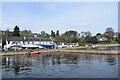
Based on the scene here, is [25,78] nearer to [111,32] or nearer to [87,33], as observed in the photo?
[87,33]

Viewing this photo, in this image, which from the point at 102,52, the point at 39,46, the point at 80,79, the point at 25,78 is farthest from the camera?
the point at 39,46

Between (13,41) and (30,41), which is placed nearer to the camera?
(13,41)

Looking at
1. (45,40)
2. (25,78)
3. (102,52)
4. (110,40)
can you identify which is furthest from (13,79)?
(110,40)

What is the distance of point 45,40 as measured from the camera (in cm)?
10825

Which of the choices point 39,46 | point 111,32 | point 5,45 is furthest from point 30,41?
point 111,32

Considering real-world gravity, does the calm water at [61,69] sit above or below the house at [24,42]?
below

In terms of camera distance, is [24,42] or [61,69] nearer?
[61,69]

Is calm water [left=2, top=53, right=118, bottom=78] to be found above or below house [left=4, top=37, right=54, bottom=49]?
below

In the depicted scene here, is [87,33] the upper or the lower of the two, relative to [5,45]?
upper

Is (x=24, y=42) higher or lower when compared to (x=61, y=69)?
higher

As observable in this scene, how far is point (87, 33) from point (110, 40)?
37.8 m

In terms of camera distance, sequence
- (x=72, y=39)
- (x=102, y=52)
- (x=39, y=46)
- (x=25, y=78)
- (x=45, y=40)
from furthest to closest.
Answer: (x=72, y=39) → (x=45, y=40) → (x=39, y=46) → (x=102, y=52) → (x=25, y=78)

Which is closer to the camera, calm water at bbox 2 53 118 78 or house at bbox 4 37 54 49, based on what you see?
calm water at bbox 2 53 118 78

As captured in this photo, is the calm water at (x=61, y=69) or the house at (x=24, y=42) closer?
the calm water at (x=61, y=69)
